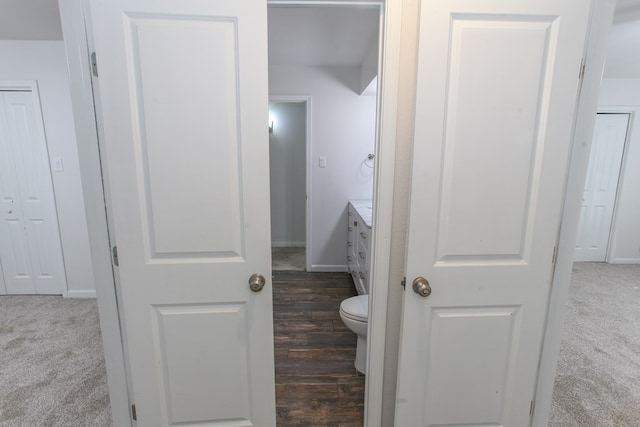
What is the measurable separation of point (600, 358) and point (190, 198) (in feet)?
9.41

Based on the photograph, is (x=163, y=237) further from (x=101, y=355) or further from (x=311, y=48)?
(x=311, y=48)

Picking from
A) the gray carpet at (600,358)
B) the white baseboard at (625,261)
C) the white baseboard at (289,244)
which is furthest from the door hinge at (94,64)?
the white baseboard at (625,261)

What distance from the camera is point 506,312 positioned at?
129cm

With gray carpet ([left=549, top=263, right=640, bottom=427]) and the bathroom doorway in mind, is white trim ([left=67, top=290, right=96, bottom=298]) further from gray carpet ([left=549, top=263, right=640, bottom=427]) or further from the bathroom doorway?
gray carpet ([left=549, top=263, right=640, bottom=427])

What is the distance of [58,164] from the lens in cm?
289

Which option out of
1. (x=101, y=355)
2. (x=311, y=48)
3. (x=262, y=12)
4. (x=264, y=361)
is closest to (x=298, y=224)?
(x=311, y=48)

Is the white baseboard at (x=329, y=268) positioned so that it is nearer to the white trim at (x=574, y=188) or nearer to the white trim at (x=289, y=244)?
the white trim at (x=289, y=244)

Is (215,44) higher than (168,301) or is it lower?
higher

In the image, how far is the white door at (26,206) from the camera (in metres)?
2.83

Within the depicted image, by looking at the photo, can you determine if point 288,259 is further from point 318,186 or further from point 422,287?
point 422,287

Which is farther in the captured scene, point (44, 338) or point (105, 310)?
point (44, 338)

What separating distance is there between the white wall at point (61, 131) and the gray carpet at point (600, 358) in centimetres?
393

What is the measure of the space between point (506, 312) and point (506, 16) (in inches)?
44.6

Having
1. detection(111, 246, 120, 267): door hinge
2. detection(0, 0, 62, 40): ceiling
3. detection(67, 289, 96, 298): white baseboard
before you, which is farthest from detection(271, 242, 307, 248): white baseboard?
detection(111, 246, 120, 267): door hinge
